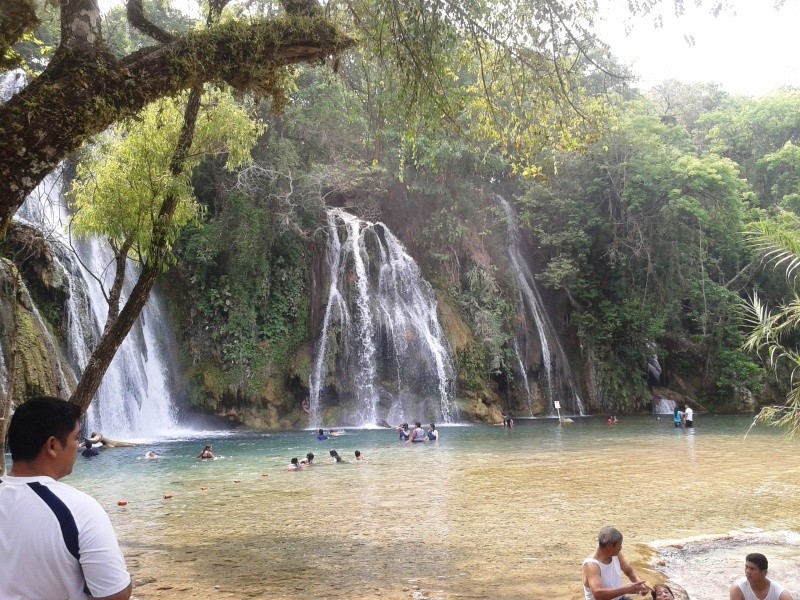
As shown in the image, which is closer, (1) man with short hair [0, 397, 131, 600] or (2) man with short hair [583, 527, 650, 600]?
(1) man with short hair [0, 397, 131, 600]

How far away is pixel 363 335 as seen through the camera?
25844 millimetres

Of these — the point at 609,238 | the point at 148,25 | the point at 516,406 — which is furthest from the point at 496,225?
the point at 148,25

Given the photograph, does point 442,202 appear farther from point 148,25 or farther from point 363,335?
point 148,25

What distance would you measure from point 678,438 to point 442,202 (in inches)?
578

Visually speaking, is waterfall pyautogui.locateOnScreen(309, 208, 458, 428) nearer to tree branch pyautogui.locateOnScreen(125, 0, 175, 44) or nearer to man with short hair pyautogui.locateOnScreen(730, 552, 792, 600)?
tree branch pyautogui.locateOnScreen(125, 0, 175, 44)

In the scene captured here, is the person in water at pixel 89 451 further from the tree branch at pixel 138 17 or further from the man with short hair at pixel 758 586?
the man with short hair at pixel 758 586

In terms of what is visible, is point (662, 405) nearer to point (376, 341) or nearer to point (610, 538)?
point (376, 341)

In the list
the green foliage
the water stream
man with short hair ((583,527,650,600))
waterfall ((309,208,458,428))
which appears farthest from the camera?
waterfall ((309,208,458,428))

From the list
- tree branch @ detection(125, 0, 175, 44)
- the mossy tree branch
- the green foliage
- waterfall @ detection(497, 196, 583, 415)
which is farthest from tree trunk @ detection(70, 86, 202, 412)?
waterfall @ detection(497, 196, 583, 415)

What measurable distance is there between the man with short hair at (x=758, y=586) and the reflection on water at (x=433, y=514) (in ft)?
3.62

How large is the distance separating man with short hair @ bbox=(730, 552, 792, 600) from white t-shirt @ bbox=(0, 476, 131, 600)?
4.22 meters

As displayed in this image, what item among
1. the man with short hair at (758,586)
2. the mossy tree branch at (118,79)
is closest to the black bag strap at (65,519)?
the mossy tree branch at (118,79)

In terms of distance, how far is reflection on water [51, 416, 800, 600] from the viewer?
629 cm

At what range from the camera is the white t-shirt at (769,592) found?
186 inches
